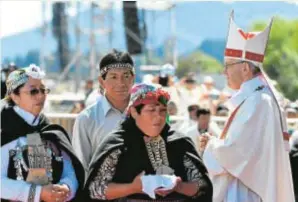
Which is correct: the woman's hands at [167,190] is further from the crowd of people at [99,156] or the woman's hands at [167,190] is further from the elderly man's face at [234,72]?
the elderly man's face at [234,72]

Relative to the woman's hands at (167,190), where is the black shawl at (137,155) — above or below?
above

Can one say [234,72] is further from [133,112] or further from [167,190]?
Answer: [167,190]

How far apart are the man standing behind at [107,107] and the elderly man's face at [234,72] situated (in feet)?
2.70

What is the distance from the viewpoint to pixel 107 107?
771 cm

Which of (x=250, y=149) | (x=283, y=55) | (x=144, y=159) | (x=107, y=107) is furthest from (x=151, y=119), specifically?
(x=283, y=55)

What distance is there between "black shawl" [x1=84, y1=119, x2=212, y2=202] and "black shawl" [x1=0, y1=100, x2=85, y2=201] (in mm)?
203

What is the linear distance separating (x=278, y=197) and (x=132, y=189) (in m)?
1.95

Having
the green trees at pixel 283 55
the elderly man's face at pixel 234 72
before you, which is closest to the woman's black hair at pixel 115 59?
the elderly man's face at pixel 234 72

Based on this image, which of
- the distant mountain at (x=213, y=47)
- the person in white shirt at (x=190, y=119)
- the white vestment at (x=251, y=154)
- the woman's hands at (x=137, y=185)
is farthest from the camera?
the distant mountain at (x=213, y=47)

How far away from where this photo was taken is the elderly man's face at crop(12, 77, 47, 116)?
6.67 metres

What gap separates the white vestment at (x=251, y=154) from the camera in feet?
26.0

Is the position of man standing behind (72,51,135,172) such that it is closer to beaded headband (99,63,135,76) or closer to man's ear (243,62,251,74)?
beaded headband (99,63,135,76)

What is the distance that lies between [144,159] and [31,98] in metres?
0.83

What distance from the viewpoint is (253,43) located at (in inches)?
327
